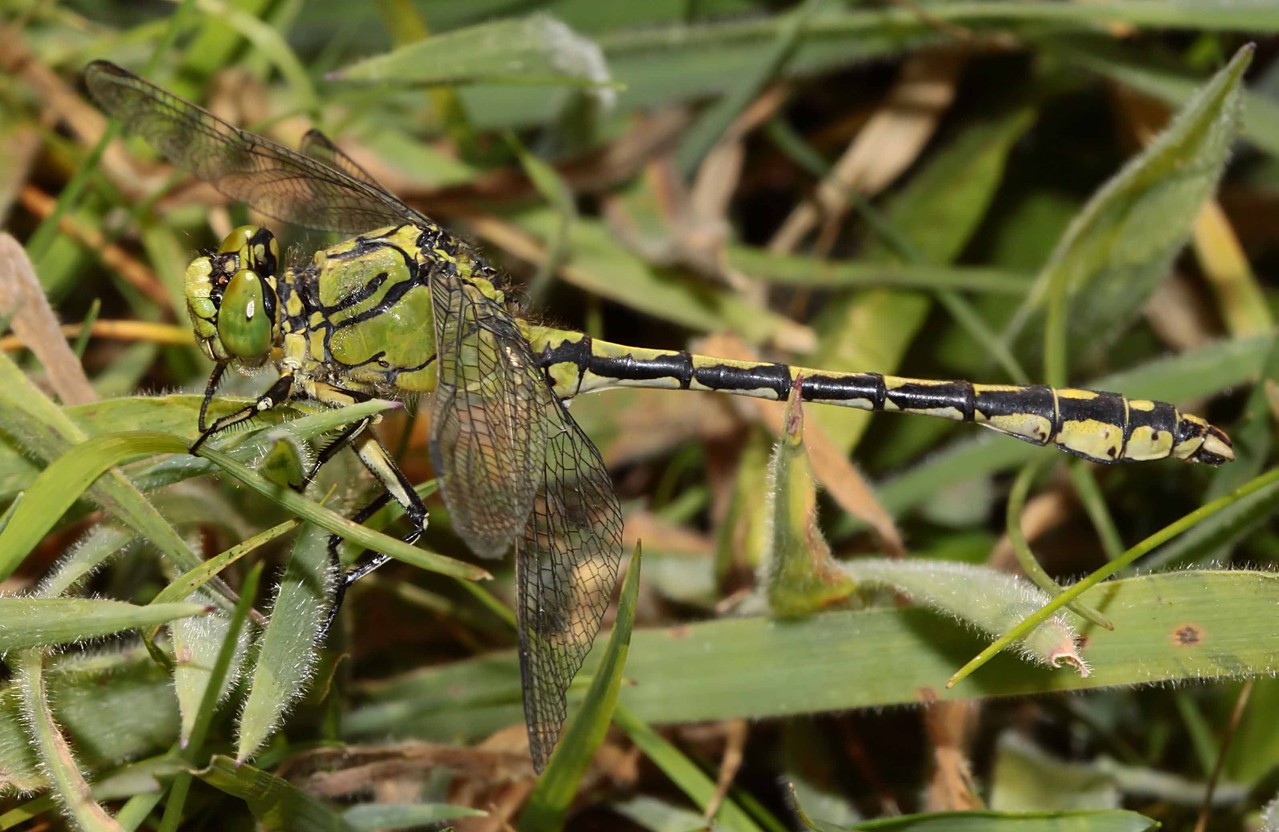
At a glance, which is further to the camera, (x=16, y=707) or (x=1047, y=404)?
(x=1047, y=404)

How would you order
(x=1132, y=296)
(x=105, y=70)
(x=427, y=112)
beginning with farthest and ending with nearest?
(x=427, y=112) < (x=1132, y=296) < (x=105, y=70)

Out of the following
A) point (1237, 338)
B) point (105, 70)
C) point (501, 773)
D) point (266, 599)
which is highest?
point (105, 70)

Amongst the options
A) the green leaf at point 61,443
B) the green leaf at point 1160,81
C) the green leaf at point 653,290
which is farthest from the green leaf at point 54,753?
the green leaf at point 1160,81

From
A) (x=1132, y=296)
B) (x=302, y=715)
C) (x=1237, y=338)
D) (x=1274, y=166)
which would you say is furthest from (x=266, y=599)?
(x=1274, y=166)

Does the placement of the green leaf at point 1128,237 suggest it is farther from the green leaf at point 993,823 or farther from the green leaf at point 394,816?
the green leaf at point 394,816

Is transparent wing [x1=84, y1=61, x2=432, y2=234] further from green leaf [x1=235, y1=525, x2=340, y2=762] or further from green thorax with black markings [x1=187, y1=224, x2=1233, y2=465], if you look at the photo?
green leaf [x1=235, y1=525, x2=340, y2=762]

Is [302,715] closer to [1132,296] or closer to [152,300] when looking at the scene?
[152,300]

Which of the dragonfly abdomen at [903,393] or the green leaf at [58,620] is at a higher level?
the dragonfly abdomen at [903,393]

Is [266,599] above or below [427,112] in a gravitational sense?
below
